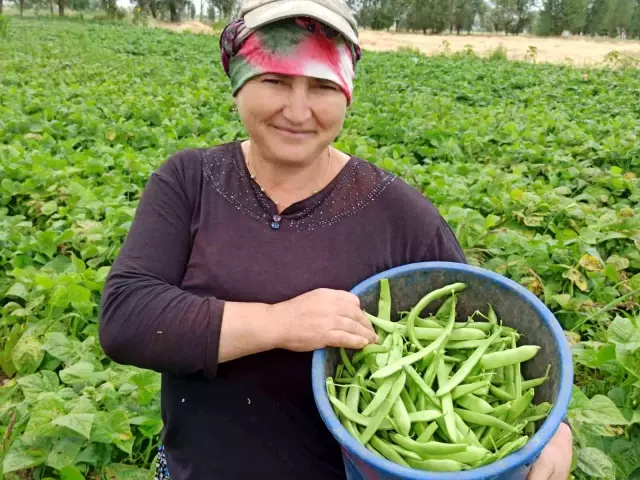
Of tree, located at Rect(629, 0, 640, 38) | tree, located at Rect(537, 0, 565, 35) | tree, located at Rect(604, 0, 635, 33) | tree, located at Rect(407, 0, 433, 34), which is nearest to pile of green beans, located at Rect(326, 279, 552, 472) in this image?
tree, located at Rect(407, 0, 433, 34)

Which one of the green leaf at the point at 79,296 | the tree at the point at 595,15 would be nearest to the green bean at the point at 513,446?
the green leaf at the point at 79,296

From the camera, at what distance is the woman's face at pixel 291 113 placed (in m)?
1.53

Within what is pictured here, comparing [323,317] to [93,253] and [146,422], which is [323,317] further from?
[93,253]

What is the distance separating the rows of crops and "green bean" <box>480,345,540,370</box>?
2.68ft

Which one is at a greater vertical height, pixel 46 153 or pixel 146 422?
pixel 46 153

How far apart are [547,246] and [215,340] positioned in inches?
99.3

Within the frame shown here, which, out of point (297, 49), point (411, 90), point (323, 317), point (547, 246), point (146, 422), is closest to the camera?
point (323, 317)

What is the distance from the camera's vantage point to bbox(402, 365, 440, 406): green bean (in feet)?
4.18

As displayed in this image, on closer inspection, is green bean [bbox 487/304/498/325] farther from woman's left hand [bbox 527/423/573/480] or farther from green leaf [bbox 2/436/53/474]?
green leaf [bbox 2/436/53/474]

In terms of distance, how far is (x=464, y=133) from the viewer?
20.6ft

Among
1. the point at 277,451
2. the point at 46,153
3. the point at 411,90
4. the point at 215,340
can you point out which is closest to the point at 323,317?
the point at 215,340

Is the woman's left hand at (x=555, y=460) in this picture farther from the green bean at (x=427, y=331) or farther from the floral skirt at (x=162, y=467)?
the floral skirt at (x=162, y=467)

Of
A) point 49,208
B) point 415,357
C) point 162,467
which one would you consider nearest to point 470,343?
point 415,357

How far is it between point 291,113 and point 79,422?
1.30 meters
